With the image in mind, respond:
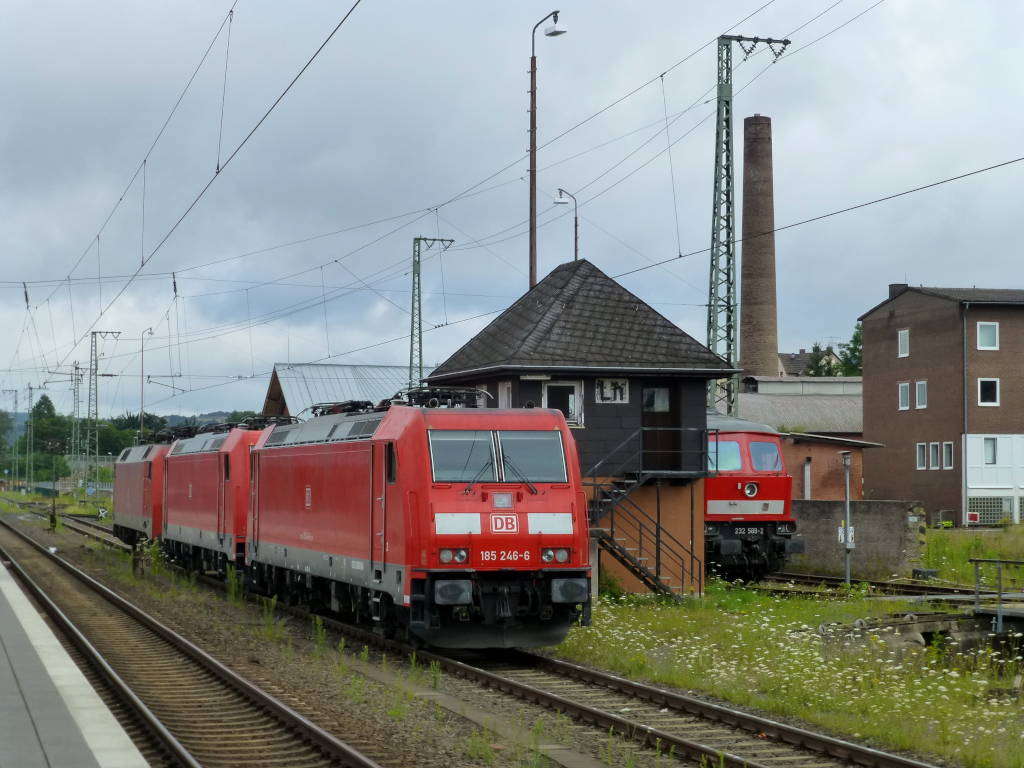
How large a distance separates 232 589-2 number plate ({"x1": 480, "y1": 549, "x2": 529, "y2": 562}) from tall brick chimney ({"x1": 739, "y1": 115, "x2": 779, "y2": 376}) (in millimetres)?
48377

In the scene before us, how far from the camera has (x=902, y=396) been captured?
55125 mm

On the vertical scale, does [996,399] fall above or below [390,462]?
above

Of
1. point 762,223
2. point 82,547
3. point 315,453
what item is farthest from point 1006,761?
point 762,223

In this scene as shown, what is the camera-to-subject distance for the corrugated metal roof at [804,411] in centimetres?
6125

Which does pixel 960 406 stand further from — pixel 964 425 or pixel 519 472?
pixel 519 472

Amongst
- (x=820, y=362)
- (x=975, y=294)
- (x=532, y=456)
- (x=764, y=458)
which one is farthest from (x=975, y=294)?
(x=820, y=362)

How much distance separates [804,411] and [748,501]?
3418cm

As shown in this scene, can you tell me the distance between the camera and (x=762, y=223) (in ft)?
210

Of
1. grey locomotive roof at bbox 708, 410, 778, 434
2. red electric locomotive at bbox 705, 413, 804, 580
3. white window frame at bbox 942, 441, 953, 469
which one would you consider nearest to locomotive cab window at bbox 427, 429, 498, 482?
red electric locomotive at bbox 705, 413, 804, 580

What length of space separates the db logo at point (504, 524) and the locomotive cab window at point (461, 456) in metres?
0.52

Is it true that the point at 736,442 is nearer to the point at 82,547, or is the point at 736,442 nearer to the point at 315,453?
the point at 315,453

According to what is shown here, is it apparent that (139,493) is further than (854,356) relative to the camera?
No

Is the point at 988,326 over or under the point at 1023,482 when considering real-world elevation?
over

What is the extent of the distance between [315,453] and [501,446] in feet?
16.7
